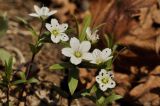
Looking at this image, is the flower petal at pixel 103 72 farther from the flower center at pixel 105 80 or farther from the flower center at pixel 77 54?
the flower center at pixel 77 54

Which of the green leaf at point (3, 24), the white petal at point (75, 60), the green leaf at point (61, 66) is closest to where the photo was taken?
the white petal at point (75, 60)

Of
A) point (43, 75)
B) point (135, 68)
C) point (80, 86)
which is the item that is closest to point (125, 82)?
point (135, 68)

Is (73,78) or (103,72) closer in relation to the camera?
(103,72)

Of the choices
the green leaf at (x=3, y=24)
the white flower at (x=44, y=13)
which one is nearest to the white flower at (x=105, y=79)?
the white flower at (x=44, y=13)

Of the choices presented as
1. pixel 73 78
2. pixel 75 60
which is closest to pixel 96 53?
pixel 75 60

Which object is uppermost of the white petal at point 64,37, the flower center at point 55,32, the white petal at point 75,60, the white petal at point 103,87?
the flower center at point 55,32

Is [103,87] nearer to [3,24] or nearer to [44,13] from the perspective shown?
[44,13]
